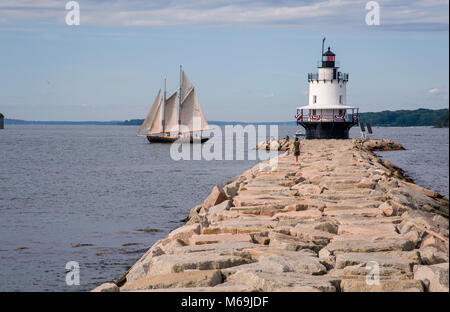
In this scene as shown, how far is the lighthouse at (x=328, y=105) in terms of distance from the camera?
152 feet

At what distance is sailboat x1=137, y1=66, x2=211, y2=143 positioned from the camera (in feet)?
237

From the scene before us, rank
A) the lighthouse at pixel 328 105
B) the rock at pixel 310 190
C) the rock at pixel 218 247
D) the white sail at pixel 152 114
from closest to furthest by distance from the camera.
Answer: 1. the rock at pixel 218 247
2. the rock at pixel 310 190
3. the lighthouse at pixel 328 105
4. the white sail at pixel 152 114

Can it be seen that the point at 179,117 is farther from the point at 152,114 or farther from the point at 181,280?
the point at 181,280

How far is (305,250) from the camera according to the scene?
6.62 m

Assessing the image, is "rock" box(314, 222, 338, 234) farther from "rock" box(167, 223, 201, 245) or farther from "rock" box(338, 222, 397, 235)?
"rock" box(167, 223, 201, 245)

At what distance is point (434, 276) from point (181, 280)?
2.17 m

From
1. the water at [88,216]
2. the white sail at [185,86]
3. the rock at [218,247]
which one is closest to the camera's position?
the rock at [218,247]

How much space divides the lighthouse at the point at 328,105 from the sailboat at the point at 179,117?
85.6 feet

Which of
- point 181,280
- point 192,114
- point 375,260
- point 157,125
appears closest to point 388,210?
point 375,260

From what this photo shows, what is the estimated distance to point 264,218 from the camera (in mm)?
8531

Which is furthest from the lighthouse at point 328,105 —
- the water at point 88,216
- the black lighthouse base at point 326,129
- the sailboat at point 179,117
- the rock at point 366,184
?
the rock at point 366,184

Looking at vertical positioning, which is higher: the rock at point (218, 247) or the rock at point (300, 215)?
the rock at point (300, 215)

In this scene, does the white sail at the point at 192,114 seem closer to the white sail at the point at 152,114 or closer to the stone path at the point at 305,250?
the white sail at the point at 152,114

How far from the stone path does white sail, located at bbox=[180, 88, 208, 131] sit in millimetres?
61921
